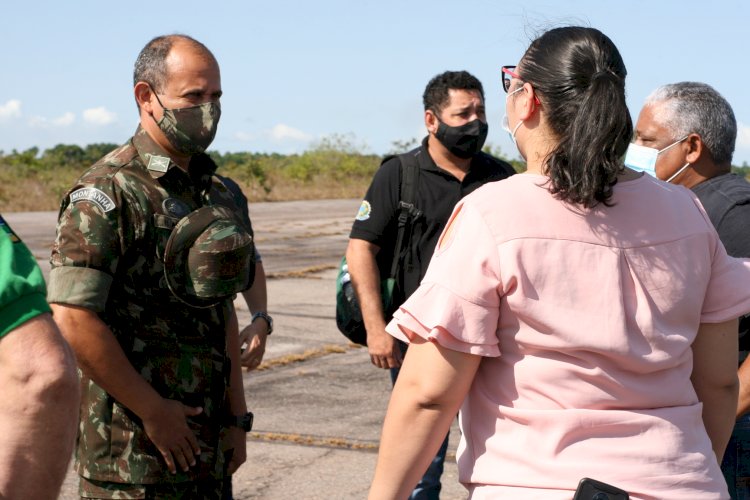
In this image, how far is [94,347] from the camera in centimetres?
→ 292

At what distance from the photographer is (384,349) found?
4.64 meters

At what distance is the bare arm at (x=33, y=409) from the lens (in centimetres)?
166

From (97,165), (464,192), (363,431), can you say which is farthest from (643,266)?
(363,431)

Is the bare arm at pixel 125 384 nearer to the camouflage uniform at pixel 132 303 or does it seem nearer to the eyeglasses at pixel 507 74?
the camouflage uniform at pixel 132 303

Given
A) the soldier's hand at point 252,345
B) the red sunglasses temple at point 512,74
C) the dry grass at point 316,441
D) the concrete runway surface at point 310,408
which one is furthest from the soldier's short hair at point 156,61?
the dry grass at point 316,441

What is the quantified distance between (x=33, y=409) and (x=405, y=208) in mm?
3119

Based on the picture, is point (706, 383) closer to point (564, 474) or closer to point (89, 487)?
point (564, 474)

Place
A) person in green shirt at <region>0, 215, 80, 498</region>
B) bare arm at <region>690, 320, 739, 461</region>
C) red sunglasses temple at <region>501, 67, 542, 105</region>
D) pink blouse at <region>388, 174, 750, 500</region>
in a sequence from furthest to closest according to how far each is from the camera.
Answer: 1. bare arm at <region>690, 320, 739, 461</region>
2. red sunglasses temple at <region>501, 67, 542, 105</region>
3. pink blouse at <region>388, 174, 750, 500</region>
4. person in green shirt at <region>0, 215, 80, 498</region>

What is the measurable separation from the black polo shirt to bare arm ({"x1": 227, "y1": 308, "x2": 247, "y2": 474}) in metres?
1.37

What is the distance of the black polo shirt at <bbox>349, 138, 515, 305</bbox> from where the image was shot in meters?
4.69

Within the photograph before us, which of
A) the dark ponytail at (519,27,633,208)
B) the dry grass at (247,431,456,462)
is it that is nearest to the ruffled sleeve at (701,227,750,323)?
the dark ponytail at (519,27,633,208)

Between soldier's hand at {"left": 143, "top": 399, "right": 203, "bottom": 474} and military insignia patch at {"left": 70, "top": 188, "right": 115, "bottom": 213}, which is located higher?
military insignia patch at {"left": 70, "top": 188, "right": 115, "bottom": 213}

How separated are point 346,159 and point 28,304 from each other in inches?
2199

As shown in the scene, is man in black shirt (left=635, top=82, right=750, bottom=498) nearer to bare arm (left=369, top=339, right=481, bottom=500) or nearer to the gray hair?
the gray hair
